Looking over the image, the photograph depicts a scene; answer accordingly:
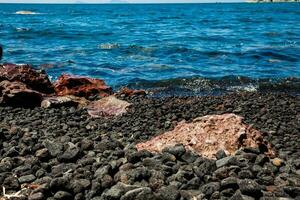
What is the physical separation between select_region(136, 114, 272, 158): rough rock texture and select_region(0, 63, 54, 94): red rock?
6.73 m

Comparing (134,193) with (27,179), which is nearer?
(134,193)

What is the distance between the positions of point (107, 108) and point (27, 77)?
3.03 m

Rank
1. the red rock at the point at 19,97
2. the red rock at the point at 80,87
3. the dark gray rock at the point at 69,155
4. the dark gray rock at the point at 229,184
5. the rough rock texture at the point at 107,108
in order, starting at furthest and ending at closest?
the red rock at the point at 80,87, the red rock at the point at 19,97, the rough rock texture at the point at 107,108, the dark gray rock at the point at 69,155, the dark gray rock at the point at 229,184

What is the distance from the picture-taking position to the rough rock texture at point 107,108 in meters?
10.1

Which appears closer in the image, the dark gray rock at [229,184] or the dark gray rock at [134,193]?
the dark gray rock at [134,193]

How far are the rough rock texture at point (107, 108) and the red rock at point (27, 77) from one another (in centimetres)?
211

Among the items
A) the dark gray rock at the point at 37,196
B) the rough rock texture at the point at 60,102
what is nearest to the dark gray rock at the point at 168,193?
the dark gray rock at the point at 37,196

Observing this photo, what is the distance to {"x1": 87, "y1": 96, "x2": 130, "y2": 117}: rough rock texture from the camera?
33.3 feet

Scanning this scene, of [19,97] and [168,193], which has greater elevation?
[168,193]

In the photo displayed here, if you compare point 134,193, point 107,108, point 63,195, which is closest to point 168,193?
point 134,193

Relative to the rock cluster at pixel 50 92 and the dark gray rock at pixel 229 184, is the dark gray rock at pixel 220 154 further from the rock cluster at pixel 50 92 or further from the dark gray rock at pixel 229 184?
the rock cluster at pixel 50 92

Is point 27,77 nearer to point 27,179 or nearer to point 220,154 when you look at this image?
point 27,179

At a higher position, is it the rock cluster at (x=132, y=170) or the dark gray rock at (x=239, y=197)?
the dark gray rock at (x=239, y=197)

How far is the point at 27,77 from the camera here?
1240 centimetres
